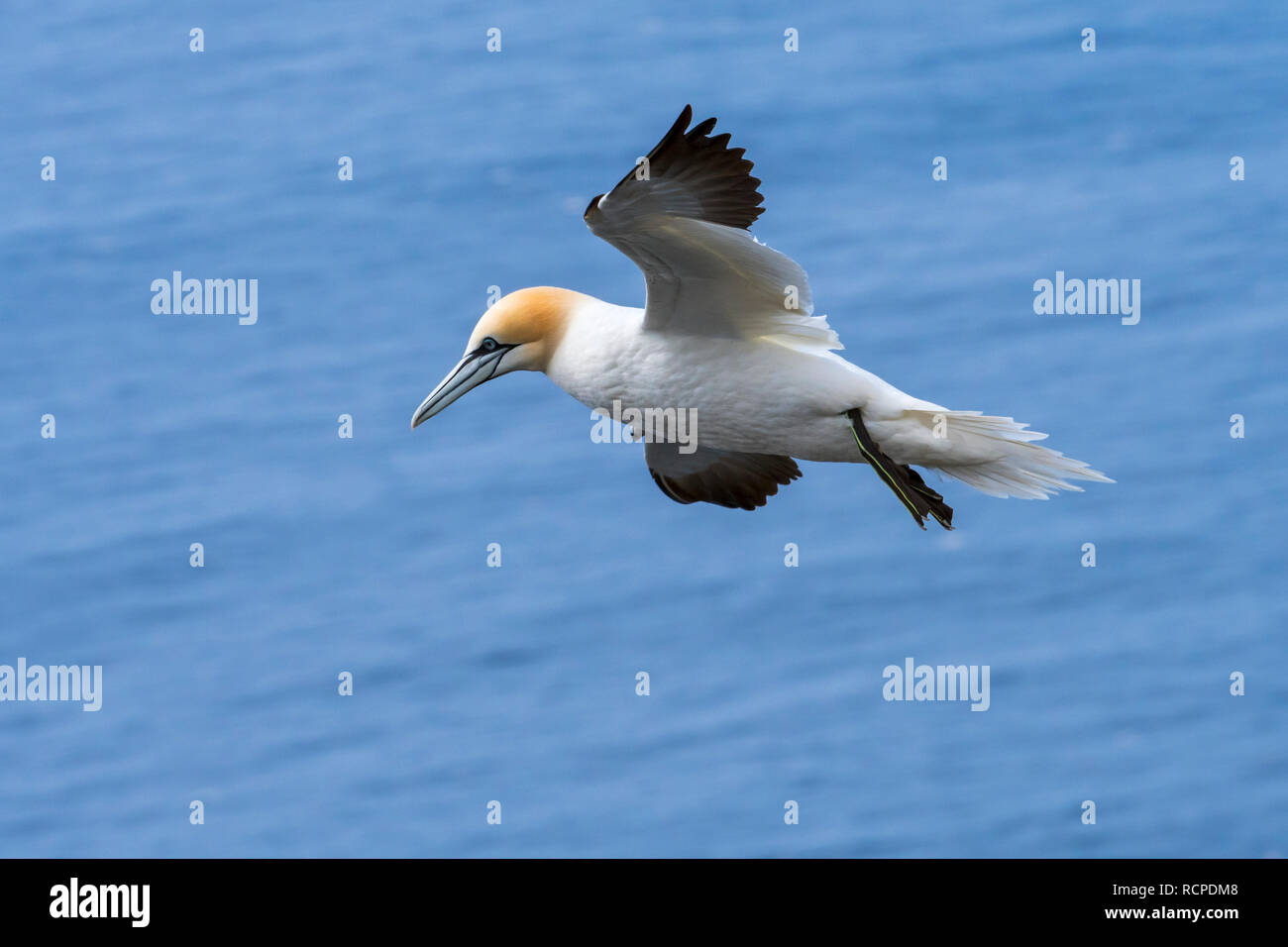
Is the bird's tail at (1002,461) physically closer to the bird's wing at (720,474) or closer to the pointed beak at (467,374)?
the bird's wing at (720,474)

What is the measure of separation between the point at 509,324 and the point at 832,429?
5.75 ft

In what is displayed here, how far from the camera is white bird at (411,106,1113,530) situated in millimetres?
11172

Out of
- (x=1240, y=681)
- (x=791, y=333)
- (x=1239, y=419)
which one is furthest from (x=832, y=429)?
(x=1239, y=419)

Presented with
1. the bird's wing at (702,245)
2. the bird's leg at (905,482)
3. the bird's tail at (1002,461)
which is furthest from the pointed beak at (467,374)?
the bird's tail at (1002,461)

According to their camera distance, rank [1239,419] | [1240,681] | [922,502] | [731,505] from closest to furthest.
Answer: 1. [922,502]
2. [731,505]
3. [1240,681]
4. [1239,419]

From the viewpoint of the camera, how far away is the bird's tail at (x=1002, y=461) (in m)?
11.4

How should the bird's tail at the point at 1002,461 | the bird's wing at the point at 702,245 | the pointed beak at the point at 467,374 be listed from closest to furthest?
1. the bird's wing at the point at 702,245
2. the bird's tail at the point at 1002,461
3. the pointed beak at the point at 467,374

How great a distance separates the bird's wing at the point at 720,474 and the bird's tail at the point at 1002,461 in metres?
1.46

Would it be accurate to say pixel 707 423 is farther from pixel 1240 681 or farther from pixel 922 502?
pixel 1240 681

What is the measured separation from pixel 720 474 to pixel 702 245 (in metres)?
2.20

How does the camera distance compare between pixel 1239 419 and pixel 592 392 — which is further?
pixel 1239 419

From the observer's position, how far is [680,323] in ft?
37.3

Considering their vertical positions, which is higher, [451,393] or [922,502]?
[451,393]

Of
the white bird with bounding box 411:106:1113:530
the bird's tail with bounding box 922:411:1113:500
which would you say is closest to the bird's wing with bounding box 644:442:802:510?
the white bird with bounding box 411:106:1113:530
